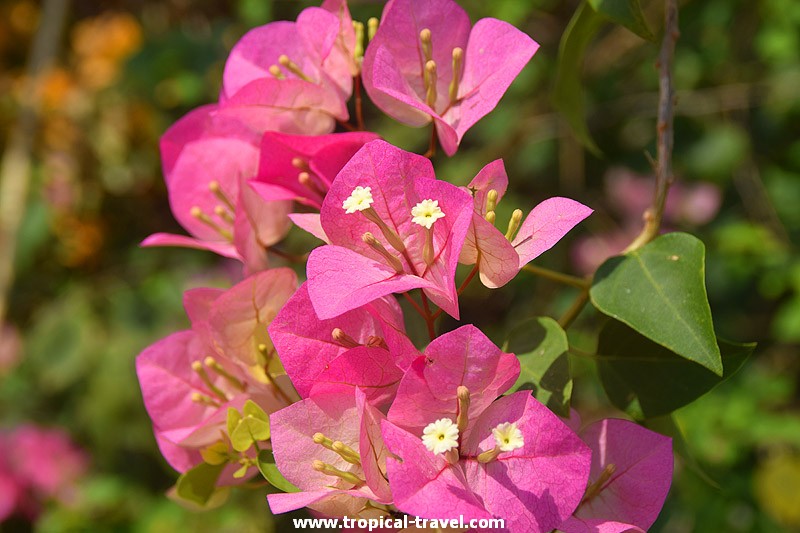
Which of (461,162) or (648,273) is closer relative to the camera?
(648,273)

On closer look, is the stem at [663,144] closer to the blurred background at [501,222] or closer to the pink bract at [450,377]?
the pink bract at [450,377]

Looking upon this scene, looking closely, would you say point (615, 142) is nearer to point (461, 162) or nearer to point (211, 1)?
point (461, 162)

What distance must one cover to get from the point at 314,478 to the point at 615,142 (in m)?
1.17

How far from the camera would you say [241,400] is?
1.77 feet

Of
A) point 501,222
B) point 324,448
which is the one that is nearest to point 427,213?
point 324,448

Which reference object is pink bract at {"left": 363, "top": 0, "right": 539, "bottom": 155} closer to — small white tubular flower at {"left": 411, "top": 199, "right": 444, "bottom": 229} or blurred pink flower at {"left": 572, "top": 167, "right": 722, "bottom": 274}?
small white tubular flower at {"left": 411, "top": 199, "right": 444, "bottom": 229}

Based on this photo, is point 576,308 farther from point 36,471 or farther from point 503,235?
point 36,471

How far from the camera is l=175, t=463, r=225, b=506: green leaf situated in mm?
555

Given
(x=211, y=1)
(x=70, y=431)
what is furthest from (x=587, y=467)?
(x=211, y=1)

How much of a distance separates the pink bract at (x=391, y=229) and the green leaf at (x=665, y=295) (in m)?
0.12

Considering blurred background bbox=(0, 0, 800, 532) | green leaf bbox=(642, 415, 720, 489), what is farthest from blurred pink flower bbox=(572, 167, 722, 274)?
green leaf bbox=(642, 415, 720, 489)

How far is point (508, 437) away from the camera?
44cm

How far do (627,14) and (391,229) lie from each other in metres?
0.24

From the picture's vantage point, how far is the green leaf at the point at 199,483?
555 mm
